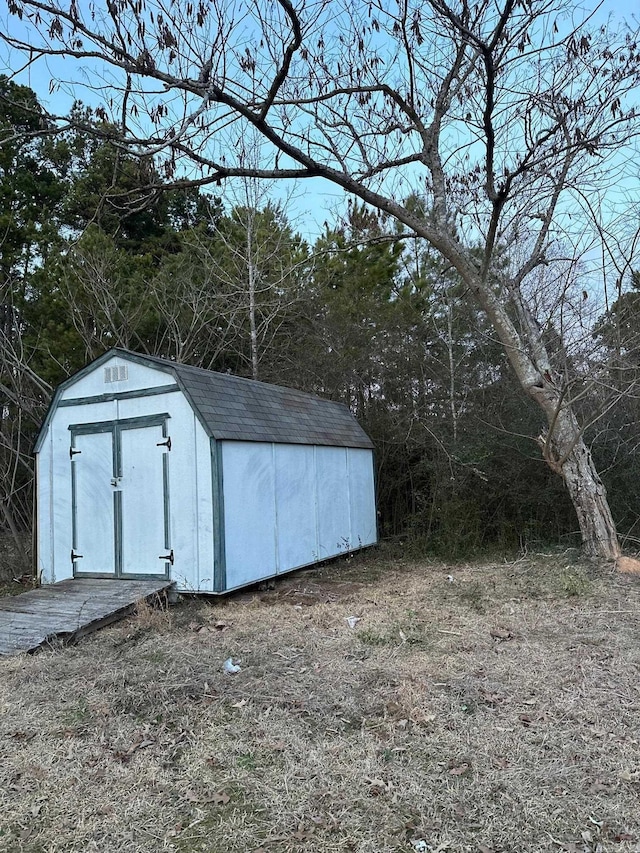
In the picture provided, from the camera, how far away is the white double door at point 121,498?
6.82m

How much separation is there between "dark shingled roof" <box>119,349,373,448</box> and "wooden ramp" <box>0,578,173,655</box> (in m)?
1.90

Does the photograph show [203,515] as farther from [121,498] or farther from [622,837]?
[622,837]

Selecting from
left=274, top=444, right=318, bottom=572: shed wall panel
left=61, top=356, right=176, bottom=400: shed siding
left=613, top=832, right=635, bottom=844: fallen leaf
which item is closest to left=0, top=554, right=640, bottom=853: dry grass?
left=613, top=832, right=635, bottom=844: fallen leaf

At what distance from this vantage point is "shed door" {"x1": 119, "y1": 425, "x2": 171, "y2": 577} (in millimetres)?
6770

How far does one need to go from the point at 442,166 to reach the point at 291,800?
309 inches

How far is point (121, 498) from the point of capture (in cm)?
713

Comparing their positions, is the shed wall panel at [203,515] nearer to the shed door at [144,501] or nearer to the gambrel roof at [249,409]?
the gambrel roof at [249,409]

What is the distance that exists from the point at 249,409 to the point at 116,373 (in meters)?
1.69

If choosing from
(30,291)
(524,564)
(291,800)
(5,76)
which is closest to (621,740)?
(291,800)

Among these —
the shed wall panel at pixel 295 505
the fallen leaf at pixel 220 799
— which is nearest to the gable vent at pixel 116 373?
the shed wall panel at pixel 295 505

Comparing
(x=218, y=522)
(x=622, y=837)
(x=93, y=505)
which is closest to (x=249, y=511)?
(x=218, y=522)

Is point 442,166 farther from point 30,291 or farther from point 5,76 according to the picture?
point 30,291

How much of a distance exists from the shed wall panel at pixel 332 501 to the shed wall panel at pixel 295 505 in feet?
0.67

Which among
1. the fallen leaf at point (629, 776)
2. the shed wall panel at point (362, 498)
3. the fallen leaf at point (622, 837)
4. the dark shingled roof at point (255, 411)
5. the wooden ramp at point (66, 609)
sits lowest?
the fallen leaf at point (622, 837)
